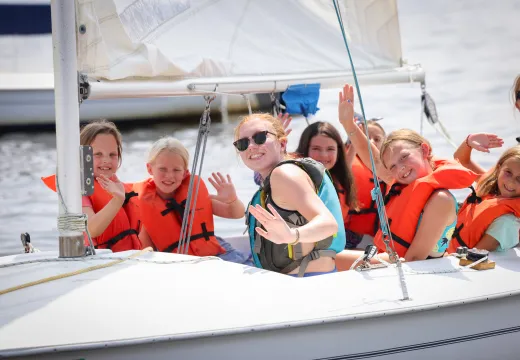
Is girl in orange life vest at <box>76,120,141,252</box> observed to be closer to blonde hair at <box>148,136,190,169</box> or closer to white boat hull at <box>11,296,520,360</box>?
blonde hair at <box>148,136,190,169</box>

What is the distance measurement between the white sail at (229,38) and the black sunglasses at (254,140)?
767 mm

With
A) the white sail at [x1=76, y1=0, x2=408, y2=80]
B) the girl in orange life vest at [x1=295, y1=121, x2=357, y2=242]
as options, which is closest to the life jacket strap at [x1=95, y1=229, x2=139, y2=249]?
the white sail at [x1=76, y1=0, x2=408, y2=80]

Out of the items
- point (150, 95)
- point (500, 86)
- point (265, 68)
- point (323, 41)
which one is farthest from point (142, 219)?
point (500, 86)

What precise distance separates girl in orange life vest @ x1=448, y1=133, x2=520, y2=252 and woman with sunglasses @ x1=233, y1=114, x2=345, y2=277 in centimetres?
74

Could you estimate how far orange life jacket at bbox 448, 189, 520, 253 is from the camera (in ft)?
10.7

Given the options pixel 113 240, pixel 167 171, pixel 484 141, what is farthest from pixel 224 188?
pixel 484 141

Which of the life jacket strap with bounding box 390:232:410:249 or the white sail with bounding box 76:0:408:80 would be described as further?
the white sail with bounding box 76:0:408:80

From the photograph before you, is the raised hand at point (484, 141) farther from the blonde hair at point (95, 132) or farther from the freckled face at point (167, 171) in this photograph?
the blonde hair at point (95, 132)

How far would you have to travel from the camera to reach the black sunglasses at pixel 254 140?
9.08 ft

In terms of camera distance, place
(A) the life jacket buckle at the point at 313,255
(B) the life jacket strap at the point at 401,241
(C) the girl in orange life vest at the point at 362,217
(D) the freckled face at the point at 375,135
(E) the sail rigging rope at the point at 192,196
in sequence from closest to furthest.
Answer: (A) the life jacket buckle at the point at 313,255 < (B) the life jacket strap at the point at 401,241 < (E) the sail rigging rope at the point at 192,196 < (C) the girl in orange life vest at the point at 362,217 < (D) the freckled face at the point at 375,135

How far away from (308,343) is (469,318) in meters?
0.60

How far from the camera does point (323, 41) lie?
3930 mm

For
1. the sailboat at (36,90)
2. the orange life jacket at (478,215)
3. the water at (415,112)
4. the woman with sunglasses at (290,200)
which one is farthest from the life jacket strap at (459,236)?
the sailboat at (36,90)

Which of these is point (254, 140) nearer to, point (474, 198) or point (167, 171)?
point (167, 171)
